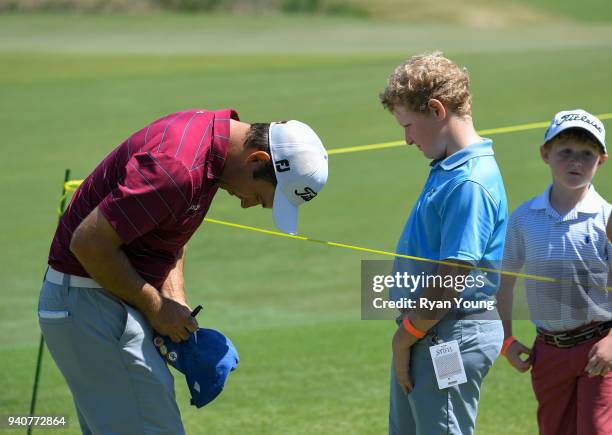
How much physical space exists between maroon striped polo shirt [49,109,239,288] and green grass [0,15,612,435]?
7.59ft

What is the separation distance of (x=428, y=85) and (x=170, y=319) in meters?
1.33

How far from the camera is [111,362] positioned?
3781 millimetres

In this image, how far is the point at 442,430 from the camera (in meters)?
3.91

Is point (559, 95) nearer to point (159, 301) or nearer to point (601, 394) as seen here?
point (601, 394)

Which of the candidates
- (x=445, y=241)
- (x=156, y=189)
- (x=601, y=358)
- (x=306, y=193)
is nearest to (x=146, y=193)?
(x=156, y=189)

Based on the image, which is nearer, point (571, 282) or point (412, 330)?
point (412, 330)

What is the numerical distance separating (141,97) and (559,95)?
7.40 metres

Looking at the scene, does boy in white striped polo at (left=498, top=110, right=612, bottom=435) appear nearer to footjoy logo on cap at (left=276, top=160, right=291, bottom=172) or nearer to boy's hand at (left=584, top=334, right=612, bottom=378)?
boy's hand at (left=584, top=334, right=612, bottom=378)

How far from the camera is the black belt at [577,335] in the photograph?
452cm

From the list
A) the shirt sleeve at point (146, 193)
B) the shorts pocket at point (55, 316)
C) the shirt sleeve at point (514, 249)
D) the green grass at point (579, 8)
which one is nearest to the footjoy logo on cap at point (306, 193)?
the shirt sleeve at point (146, 193)

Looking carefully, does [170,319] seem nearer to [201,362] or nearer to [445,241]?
[201,362]

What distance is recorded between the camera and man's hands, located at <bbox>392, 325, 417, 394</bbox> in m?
3.95

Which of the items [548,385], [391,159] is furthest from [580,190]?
[391,159]

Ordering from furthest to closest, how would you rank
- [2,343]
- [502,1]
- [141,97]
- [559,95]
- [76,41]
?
[502,1], [76,41], [141,97], [559,95], [2,343]
